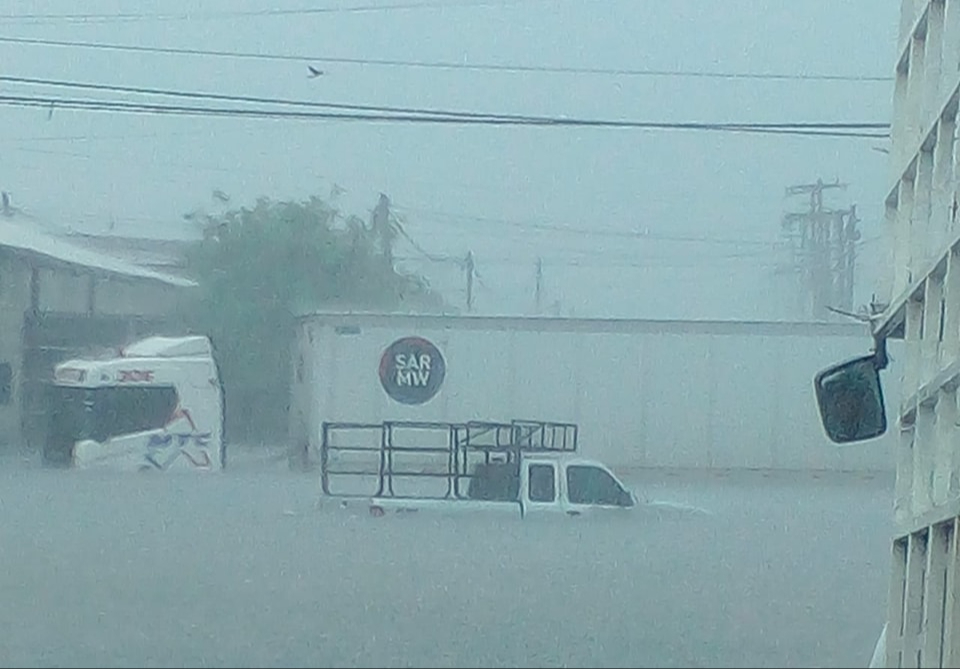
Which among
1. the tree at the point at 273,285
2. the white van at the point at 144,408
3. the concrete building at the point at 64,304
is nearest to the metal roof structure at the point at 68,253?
the concrete building at the point at 64,304

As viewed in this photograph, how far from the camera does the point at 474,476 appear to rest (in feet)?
40.5

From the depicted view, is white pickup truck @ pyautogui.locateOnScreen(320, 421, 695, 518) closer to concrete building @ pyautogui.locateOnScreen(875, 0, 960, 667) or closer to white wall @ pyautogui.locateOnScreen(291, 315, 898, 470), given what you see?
white wall @ pyautogui.locateOnScreen(291, 315, 898, 470)

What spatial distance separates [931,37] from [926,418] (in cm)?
121

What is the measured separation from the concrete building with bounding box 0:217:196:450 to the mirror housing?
1065cm

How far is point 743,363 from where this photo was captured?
18.6m

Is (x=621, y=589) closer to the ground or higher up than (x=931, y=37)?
closer to the ground

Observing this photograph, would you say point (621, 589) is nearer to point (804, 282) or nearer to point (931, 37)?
point (931, 37)

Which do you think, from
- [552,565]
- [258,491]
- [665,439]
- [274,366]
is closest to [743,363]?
[665,439]

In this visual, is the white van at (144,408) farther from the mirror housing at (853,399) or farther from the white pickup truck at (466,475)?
the mirror housing at (853,399)

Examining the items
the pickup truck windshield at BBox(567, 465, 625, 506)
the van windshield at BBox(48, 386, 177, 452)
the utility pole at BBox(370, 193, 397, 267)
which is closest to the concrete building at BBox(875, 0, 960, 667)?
the pickup truck windshield at BBox(567, 465, 625, 506)

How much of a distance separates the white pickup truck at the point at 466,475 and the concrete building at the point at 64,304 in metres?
2.96

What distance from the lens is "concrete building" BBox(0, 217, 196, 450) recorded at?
17328 mm

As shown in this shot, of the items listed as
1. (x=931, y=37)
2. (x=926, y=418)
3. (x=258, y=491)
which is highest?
(x=931, y=37)

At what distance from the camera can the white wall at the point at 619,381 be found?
1736 centimetres
